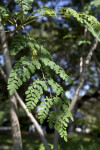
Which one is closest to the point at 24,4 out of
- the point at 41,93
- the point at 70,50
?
the point at 41,93

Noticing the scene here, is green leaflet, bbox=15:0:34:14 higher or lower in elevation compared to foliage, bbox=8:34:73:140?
higher

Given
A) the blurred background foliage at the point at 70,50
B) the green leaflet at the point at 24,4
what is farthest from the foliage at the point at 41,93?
the blurred background foliage at the point at 70,50

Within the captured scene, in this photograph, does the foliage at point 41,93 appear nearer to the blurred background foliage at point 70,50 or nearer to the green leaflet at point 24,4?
the green leaflet at point 24,4

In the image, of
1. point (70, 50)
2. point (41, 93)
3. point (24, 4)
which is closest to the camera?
point (41, 93)

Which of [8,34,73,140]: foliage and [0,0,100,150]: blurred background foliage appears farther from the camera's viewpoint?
[0,0,100,150]: blurred background foliage

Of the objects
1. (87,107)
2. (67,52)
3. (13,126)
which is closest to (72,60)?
(67,52)

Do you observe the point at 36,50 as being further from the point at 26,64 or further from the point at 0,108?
the point at 0,108

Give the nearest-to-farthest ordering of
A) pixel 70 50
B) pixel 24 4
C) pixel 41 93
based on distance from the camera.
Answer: pixel 41 93
pixel 24 4
pixel 70 50

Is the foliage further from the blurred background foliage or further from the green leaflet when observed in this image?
the blurred background foliage

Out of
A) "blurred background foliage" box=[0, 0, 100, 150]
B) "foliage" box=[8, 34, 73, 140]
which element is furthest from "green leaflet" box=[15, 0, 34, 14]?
"blurred background foliage" box=[0, 0, 100, 150]

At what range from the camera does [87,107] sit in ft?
61.5

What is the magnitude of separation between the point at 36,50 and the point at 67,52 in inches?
253

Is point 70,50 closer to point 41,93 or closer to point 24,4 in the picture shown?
point 24,4

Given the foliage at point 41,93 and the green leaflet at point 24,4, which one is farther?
the green leaflet at point 24,4
